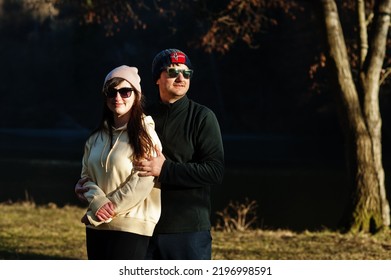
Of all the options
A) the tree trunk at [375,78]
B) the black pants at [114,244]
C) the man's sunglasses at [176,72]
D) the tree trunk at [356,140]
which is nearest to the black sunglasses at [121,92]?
the man's sunglasses at [176,72]

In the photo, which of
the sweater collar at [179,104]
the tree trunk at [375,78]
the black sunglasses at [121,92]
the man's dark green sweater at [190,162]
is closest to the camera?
the black sunglasses at [121,92]

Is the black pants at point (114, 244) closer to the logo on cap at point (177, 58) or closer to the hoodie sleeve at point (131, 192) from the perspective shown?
the hoodie sleeve at point (131, 192)

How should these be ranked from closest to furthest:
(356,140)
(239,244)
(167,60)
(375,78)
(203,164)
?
(203,164) → (167,60) → (239,244) → (356,140) → (375,78)

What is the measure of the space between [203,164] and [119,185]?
39 cm

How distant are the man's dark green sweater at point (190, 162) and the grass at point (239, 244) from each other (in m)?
4.42

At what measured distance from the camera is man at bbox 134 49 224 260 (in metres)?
3.54

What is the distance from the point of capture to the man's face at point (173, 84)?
3.61m

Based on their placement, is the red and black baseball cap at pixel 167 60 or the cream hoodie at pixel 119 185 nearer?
the cream hoodie at pixel 119 185

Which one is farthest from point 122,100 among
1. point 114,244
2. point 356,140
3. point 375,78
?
point 375,78

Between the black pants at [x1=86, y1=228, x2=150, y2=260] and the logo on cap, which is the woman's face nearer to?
the logo on cap

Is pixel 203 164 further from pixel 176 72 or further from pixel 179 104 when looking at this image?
pixel 176 72

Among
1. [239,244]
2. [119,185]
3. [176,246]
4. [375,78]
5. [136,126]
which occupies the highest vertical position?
[375,78]

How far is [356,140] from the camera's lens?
1058cm

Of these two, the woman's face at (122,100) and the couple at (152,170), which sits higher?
the woman's face at (122,100)
